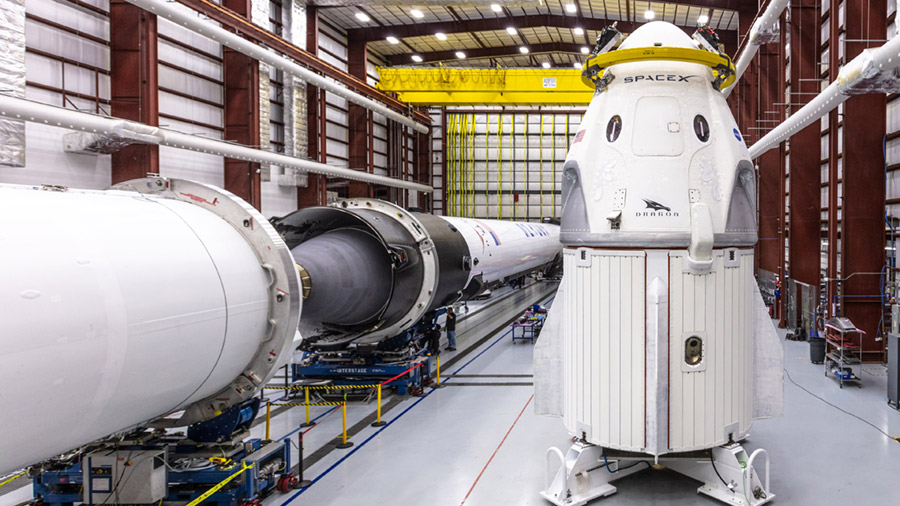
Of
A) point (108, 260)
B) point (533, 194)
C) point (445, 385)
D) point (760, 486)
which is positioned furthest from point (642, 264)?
point (533, 194)

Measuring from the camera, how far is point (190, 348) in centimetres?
401

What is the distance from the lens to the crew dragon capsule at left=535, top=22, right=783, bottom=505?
548 cm

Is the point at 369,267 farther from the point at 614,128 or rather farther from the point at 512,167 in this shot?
the point at 512,167

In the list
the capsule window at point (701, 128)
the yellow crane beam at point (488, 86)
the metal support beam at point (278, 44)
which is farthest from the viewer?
the yellow crane beam at point (488, 86)

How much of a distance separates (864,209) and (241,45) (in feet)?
49.9

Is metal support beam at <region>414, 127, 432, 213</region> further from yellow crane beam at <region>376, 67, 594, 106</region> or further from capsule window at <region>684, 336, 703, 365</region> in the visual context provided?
capsule window at <region>684, 336, 703, 365</region>

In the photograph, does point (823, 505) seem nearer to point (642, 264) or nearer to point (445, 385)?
point (642, 264)

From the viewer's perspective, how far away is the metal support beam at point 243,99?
18188mm

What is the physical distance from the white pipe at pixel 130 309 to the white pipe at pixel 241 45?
994 centimetres

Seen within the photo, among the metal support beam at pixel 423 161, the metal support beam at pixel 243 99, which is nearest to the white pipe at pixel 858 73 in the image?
the metal support beam at pixel 243 99

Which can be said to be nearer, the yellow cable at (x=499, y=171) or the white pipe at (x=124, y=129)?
the white pipe at (x=124, y=129)

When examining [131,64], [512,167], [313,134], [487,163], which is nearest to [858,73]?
[131,64]

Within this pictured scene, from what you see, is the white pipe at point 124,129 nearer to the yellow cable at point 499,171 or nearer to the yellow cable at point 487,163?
the yellow cable at point 487,163

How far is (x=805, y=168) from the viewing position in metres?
15.0
